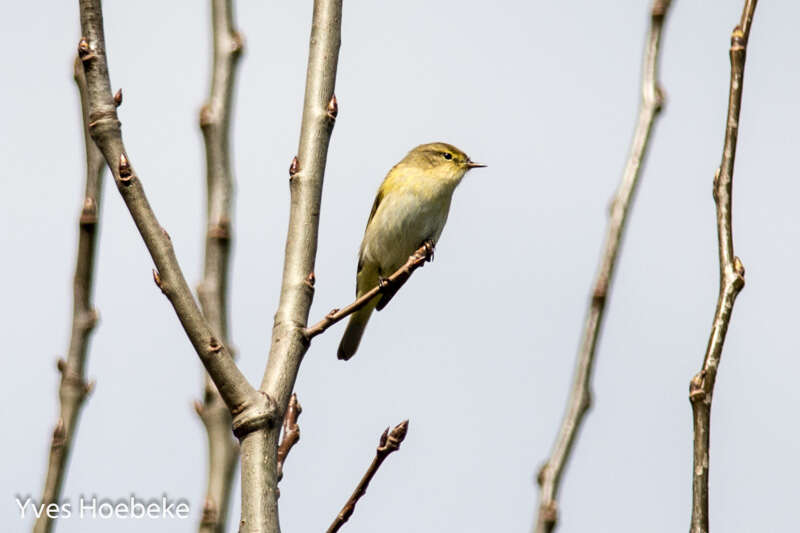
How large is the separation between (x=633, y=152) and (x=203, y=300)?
1.62 meters

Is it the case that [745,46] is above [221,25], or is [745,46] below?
below

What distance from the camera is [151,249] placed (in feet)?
7.78

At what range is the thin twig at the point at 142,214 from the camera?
2350 mm

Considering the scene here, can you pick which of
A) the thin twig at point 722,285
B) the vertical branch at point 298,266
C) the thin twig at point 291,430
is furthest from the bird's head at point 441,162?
the thin twig at point 722,285

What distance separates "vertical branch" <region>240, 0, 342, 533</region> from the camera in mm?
2371

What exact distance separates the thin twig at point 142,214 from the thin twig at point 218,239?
75 cm

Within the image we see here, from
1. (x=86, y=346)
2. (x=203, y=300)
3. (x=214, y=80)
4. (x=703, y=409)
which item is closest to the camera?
(x=703, y=409)

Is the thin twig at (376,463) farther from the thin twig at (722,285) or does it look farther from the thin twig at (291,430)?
the thin twig at (722,285)

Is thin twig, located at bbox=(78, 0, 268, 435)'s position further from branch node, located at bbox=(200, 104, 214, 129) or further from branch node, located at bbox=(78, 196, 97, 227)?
branch node, located at bbox=(200, 104, 214, 129)

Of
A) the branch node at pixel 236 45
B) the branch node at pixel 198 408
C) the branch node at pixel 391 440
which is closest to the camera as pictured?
the branch node at pixel 391 440

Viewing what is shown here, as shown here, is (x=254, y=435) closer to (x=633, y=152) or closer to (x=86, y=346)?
(x=86, y=346)

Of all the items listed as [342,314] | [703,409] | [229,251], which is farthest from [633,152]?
[229,251]

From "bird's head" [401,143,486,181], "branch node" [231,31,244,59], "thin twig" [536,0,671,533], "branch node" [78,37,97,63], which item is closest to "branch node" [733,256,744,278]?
"thin twig" [536,0,671,533]

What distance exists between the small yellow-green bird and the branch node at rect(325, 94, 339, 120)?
4.01 meters
